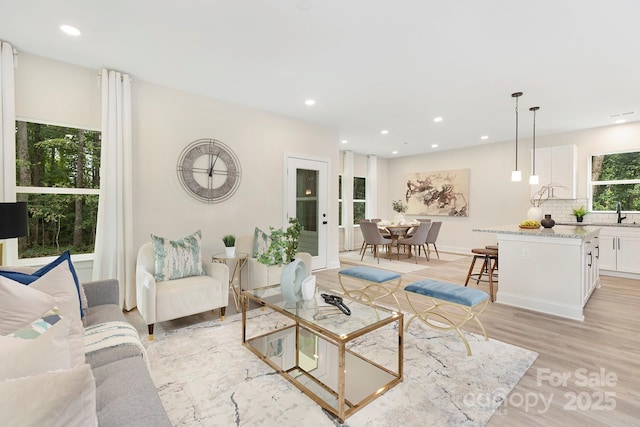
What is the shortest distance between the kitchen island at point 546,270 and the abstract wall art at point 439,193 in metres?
3.91

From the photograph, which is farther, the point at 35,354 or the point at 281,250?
the point at 281,250

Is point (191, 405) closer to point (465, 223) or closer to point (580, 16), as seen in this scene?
point (580, 16)

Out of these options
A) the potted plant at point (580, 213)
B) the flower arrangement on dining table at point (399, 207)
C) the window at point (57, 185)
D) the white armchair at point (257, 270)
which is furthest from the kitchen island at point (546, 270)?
the window at point (57, 185)

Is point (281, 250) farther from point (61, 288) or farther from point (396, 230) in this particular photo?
point (396, 230)

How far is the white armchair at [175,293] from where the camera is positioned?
8.91 ft

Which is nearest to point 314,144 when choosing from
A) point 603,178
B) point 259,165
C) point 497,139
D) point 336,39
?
point 259,165

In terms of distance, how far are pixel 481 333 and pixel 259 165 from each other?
3614 mm

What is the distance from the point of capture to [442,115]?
4.98 metres

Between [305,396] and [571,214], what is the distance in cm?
664

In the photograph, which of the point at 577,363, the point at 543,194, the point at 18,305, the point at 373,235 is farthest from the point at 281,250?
the point at 543,194

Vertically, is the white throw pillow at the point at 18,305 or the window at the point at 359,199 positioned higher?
the window at the point at 359,199

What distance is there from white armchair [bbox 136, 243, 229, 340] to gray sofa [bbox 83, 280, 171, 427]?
1.23 meters

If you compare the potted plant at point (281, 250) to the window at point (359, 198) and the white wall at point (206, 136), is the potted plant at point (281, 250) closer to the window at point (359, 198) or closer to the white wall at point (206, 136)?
the white wall at point (206, 136)

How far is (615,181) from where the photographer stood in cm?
555
